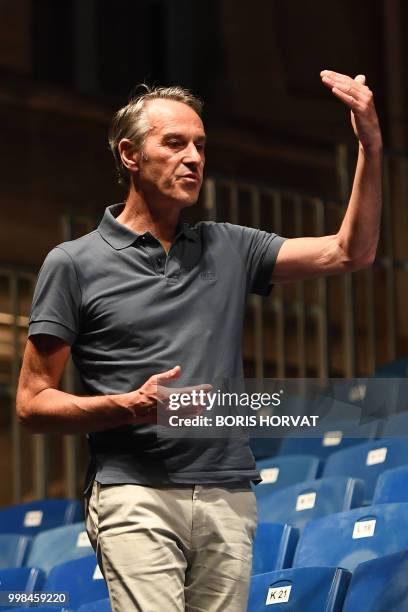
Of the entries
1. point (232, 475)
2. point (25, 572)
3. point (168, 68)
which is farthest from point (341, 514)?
point (168, 68)

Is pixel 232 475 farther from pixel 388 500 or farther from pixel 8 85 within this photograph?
pixel 8 85

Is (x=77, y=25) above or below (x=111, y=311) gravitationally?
above

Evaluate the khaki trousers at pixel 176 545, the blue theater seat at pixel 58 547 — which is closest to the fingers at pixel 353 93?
the khaki trousers at pixel 176 545

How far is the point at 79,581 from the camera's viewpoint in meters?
3.11

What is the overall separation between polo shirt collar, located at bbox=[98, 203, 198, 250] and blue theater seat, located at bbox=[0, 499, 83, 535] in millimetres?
2283

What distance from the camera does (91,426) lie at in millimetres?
1969

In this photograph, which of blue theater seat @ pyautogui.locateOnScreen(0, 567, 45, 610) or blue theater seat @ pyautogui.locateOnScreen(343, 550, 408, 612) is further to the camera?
blue theater seat @ pyautogui.locateOnScreen(0, 567, 45, 610)

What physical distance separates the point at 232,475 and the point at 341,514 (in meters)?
1.04

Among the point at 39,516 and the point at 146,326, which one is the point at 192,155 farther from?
the point at 39,516

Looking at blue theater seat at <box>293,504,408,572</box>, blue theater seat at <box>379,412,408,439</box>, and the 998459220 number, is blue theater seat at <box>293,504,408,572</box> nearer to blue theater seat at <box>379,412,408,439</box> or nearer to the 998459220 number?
the 998459220 number

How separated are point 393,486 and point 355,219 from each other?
1.26 metres

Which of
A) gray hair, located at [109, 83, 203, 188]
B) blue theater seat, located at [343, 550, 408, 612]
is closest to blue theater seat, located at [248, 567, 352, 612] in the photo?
blue theater seat, located at [343, 550, 408, 612]

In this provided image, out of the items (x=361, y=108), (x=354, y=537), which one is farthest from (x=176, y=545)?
(x=354, y=537)

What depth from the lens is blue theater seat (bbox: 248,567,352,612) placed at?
246 cm
